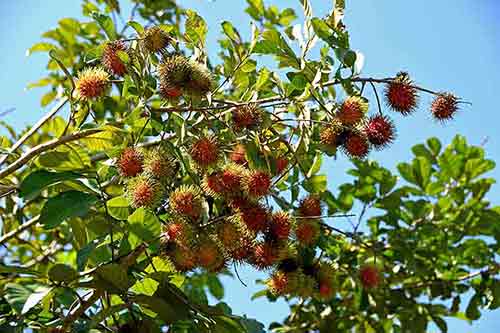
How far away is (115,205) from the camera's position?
6.07 feet

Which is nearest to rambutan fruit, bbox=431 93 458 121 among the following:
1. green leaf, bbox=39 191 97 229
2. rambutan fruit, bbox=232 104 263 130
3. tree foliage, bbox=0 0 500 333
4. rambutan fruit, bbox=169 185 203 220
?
tree foliage, bbox=0 0 500 333

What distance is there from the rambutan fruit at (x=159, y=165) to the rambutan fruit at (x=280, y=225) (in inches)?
11.2

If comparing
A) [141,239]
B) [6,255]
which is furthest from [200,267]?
[6,255]

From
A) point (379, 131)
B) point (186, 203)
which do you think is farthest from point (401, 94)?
point (186, 203)

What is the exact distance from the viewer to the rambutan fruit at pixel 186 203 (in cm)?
170

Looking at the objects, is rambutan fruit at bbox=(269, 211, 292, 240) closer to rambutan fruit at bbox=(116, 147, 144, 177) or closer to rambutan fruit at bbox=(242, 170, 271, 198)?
rambutan fruit at bbox=(242, 170, 271, 198)

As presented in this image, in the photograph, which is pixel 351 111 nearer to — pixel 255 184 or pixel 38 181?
pixel 255 184

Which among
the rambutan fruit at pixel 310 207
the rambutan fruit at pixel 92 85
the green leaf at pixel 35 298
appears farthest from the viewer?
the rambutan fruit at pixel 310 207

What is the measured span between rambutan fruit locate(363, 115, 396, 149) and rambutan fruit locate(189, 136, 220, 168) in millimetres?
417

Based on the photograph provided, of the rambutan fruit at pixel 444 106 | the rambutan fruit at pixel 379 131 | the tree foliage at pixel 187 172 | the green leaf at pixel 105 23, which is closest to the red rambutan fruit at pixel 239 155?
the tree foliage at pixel 187 172

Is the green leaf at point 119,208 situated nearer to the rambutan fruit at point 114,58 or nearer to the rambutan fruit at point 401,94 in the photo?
the rambutan fruit at point 114,58

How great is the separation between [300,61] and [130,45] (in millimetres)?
481

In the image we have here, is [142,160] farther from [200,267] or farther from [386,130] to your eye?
[386,130]

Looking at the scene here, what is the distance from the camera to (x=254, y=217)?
176cm
